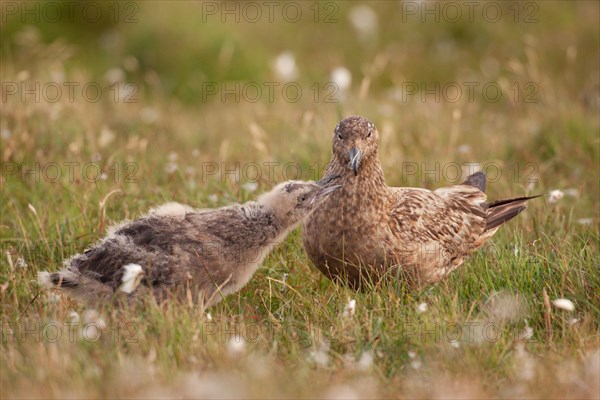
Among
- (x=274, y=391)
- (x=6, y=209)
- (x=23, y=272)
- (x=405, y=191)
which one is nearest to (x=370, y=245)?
(x=405, y=191)

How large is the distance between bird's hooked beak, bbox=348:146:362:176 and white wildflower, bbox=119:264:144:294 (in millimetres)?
1406

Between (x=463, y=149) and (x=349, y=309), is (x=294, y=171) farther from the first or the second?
(x=349, y=309)

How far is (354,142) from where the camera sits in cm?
507

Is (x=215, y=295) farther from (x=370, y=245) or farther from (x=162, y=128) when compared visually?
(x=162, y=128)

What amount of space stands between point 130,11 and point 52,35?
111 cm

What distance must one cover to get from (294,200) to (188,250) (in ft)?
2.27

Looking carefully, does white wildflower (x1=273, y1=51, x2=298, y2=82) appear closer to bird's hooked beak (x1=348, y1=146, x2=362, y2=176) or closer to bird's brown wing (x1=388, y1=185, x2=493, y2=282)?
bird's brown wing (x1=388, y1=185, x2=493, y2=282)

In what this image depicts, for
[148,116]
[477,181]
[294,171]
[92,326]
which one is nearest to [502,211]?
[477,181]

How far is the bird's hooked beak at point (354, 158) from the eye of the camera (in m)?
4.94

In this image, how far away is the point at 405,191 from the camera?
5.54 meters

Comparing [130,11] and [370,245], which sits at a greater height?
[130,11]

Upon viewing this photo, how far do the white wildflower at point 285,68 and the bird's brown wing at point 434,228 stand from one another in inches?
204

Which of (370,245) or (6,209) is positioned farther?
(6,209)

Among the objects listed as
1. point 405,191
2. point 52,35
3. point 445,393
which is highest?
point 52,35
